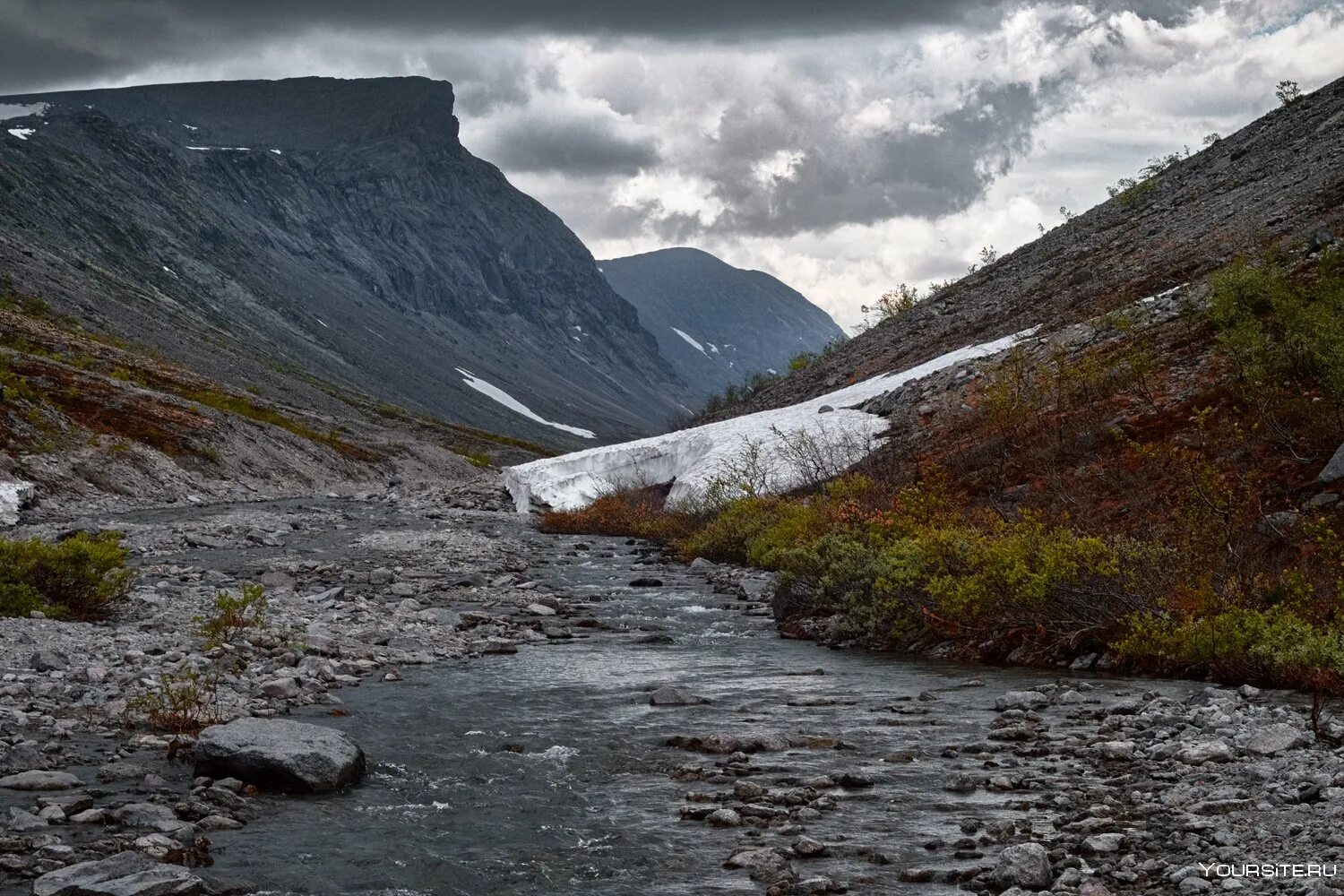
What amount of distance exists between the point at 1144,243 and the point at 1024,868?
4421cm

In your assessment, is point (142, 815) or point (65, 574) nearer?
point (142, 815)

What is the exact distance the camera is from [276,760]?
969 centimetres

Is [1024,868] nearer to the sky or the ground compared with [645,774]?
nearer to the sky

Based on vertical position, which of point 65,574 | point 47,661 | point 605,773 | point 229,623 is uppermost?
point 65,574

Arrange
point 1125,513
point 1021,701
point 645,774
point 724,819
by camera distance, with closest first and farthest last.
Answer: point 724,819 → point 645,774 → point 1021,701 → point 1125,513

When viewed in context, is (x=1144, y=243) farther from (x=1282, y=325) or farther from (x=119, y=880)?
(x=119, y=880)

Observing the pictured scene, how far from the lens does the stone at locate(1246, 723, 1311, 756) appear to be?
30.0 feet

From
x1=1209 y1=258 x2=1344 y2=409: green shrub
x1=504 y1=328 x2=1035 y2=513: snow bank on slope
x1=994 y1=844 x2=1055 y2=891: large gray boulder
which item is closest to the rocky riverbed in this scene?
x1=994 y1=844 x2=1055 y2=891: large gray boulder

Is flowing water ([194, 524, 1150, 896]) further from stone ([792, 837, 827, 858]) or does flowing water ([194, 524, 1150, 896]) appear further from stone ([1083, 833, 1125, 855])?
stone ([1083, 833, 1125, 855])

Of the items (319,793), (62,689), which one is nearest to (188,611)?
(62,689)

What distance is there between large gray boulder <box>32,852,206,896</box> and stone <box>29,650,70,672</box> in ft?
22.1

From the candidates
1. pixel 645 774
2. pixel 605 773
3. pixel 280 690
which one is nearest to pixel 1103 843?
pixel 645 774

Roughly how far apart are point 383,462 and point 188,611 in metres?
73.8

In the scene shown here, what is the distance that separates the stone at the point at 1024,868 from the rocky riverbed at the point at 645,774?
0.06 ft
